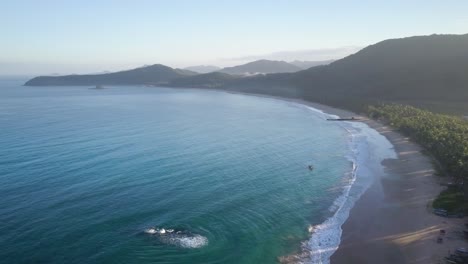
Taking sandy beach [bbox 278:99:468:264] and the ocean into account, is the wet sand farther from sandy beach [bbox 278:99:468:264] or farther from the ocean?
the ocean

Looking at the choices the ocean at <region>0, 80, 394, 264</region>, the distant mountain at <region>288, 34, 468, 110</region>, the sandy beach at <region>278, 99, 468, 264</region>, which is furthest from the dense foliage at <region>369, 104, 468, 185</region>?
the distant mountain at <region>288, 34, 468, 110</region>

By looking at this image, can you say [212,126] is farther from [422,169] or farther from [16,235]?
[16,235]

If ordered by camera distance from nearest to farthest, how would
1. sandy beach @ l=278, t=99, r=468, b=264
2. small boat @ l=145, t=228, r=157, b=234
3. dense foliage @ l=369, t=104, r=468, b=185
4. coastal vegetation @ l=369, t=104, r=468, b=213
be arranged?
sandy beach @ l=278, t=99, r=468, b=264, small boat @ l=145, t=228, r=157, b=234, coastal vegetation @ l=369, t=104, r=468, b=213, dense foliage @ l=369, t=104, r=468, b=185

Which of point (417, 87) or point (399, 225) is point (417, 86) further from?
point (399, 225)

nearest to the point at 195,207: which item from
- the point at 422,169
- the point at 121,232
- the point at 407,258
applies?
the point at 121,232

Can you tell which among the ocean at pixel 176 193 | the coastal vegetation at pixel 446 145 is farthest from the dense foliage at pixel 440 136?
the ocean at pixel 176 193
